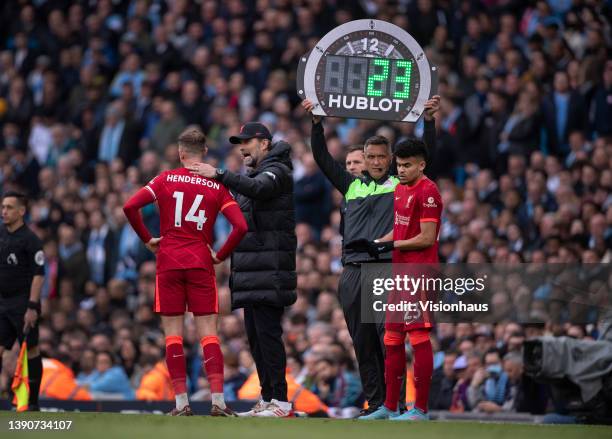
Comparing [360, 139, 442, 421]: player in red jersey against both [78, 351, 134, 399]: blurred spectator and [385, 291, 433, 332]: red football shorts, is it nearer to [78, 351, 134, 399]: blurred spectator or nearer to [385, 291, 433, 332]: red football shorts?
[385, 291, 433, 332]: red football shorts

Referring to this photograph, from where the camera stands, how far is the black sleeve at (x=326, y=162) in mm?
10562

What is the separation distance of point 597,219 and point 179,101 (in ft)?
27.7

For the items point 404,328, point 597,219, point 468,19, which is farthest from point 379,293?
point 468,19

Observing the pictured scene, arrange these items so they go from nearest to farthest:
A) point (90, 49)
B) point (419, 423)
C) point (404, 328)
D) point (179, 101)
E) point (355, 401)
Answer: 1. point (419, 423)
2. point (404, 328)
3. point (355, 401)
4. point (179, 101)
5. point (90, 49)

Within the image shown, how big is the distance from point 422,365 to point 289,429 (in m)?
1.32

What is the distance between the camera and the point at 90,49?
77.0 feet

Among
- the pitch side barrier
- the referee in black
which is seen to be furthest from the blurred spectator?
the referee in black

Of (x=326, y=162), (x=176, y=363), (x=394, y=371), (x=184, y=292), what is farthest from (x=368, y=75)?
(x=176, y=363)

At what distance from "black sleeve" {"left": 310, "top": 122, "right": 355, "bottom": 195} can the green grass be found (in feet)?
7.06

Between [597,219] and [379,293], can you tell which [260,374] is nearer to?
[379,293]

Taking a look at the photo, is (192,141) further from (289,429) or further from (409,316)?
(289,429)

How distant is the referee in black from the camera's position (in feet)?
40.0

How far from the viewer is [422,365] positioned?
31.4 ft

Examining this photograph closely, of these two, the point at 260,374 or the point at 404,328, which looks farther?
the point at 260,374
